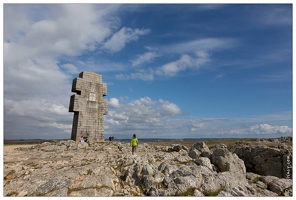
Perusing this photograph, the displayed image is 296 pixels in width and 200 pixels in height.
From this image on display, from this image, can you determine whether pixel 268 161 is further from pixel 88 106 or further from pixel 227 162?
pixel 88 106

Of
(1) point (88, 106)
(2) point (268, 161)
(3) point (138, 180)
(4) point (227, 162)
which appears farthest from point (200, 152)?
(1) point (88, 106)

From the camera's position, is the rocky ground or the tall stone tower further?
the tall stone tower

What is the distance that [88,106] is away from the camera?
31.3 m

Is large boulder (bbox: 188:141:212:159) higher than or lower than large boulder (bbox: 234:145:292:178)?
higher

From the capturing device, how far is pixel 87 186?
436 inches

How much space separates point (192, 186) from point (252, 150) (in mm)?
13466

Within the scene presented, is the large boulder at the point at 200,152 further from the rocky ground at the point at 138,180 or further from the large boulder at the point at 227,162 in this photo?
the rocky ground at the point at 138,180

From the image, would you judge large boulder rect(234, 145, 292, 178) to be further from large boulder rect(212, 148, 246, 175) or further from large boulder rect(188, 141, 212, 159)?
large boulder rect(212, 148, 246, 175)

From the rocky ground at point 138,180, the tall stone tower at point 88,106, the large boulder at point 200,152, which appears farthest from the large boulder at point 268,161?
the tall stone tower at point 88,106

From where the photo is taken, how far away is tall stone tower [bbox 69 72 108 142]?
30125mm

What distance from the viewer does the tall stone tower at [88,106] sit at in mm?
30125

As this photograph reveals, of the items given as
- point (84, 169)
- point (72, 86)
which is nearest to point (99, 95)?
point (72, 86)

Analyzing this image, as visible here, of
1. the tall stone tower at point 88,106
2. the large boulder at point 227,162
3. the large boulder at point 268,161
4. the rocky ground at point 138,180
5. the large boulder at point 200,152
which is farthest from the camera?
the tall stone tower at point 88,106

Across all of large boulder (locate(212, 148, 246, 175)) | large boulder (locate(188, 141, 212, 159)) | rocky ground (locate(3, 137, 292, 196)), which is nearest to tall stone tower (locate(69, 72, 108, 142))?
rocky ground (locate(3, 137, 292, 196))
